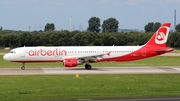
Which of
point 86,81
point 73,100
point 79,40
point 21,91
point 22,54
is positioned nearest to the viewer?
point 73,100

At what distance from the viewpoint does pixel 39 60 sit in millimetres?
45562

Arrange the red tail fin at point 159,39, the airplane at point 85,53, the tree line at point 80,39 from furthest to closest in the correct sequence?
1. the tree line at point 80,39
2. the red tail fin at point 159,39
3. the airplane at point 85,53

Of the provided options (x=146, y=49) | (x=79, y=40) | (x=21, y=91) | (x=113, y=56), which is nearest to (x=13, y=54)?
(x=113, y=56)

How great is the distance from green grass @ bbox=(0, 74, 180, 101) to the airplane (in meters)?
11.4

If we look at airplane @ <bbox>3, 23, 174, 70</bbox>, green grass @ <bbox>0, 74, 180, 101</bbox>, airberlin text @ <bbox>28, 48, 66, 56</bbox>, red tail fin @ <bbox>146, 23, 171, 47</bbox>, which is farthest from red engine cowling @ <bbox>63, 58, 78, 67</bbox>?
green grass @ <bbox>0, 74, 180, 101</bbox>

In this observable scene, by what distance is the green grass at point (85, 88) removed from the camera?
24.4 meters

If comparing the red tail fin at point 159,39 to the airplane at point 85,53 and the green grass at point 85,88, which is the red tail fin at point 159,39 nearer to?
the airplane at point 85,53

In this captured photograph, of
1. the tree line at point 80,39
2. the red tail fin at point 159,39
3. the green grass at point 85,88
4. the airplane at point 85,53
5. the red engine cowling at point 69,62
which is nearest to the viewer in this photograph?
the green grass at point 85,88

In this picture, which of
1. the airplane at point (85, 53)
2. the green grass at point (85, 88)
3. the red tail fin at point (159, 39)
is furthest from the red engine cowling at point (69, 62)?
the green grass at point (85, 88)

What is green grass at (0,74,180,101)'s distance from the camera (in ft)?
79.9

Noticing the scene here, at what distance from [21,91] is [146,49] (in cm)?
2375

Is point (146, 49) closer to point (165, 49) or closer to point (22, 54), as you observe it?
point (165, 49)

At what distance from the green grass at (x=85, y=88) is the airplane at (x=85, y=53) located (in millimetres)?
11406

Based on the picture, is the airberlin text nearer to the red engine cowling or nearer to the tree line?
the red engine cowling
